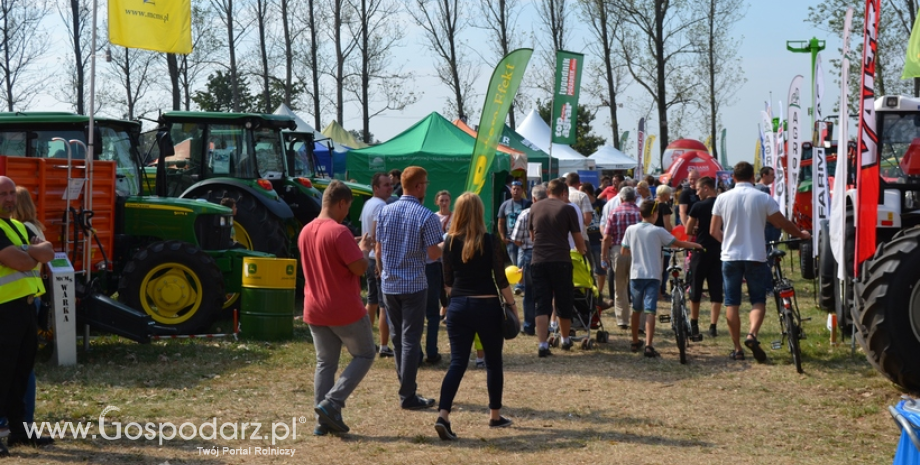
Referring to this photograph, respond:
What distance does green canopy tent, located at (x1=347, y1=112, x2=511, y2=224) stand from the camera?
21578 millimetres

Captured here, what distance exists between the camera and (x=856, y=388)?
25.7 feet

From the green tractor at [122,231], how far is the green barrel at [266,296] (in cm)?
31

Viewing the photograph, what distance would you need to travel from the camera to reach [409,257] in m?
7.05

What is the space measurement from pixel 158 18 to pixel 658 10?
31.0 m

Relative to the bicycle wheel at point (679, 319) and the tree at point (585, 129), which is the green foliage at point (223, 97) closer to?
the tree at point (585, 129)

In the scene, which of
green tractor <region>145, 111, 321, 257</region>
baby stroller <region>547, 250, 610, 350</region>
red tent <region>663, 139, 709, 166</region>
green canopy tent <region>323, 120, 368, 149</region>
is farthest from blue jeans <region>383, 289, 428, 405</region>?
red tent <region>663, 139, 709, 166</region>

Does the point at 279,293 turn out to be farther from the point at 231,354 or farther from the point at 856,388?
the point at 856,388

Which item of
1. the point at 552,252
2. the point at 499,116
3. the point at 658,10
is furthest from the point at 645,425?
the point at 658,10

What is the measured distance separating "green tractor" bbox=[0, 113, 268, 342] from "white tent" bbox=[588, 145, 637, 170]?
2650cm

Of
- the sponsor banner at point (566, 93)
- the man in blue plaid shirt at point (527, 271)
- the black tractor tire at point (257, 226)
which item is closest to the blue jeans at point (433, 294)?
the man in blue plaid shirt at point (527, 271)

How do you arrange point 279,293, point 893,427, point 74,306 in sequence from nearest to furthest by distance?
A: point 893,427
point 74,306
point 279,293

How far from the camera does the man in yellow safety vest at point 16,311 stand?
5738mm

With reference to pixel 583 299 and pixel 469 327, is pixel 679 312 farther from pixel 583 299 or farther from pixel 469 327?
pixel 469 327

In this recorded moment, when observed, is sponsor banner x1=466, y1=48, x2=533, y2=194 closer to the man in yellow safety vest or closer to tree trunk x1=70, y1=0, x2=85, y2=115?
the man in yellow safety vest
